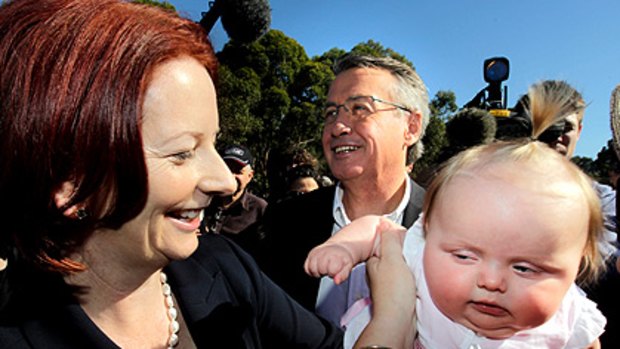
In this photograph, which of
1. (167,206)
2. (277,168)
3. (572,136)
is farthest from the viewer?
(277,168)

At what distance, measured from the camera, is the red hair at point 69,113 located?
124 centimetres

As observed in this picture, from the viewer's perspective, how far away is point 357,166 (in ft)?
10.3

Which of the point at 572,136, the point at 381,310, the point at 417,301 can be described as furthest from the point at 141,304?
the point at 572,136

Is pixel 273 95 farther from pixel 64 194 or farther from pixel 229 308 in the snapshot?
pixel 64 194

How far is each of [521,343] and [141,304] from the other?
4.55 ft

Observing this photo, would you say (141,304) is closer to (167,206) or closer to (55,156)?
(167,206)

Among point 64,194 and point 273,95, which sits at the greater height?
point 273,95

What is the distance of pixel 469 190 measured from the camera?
167 centimetres

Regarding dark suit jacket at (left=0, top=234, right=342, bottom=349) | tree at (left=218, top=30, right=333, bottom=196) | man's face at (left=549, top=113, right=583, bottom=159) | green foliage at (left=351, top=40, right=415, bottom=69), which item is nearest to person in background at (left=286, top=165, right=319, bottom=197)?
man's face at (left=549, top=113, right=583, bottom=159)

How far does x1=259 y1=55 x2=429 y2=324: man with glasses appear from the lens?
3.06 m

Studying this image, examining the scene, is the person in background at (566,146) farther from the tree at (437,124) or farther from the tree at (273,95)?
the tree at (437,124)

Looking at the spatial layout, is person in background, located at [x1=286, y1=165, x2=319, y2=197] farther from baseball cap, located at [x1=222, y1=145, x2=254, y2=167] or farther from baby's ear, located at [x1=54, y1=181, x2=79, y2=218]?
baby's ear, located at [x1=54, y1=181, x2=79, y2=218]

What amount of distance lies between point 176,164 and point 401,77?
238 cm

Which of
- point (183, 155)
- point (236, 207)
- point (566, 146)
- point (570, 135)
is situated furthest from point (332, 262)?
point (236, 207)
